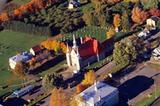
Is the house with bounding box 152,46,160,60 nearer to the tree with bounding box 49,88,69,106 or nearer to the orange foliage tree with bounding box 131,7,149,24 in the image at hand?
the orange foliage tree with bounding box 131,7,149,24

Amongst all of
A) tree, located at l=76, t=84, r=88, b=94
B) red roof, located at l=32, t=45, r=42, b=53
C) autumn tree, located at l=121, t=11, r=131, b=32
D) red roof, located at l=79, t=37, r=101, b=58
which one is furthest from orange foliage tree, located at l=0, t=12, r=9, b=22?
tree, located at l=76, t=84, r=88, b=94

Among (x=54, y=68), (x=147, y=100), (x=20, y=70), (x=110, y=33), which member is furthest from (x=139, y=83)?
(x=20, y=70)

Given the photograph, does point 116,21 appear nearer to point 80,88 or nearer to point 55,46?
point 55,46

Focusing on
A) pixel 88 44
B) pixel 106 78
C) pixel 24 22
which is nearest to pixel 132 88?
pixel 106 78

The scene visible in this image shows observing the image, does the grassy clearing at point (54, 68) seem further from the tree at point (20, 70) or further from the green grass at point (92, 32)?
the green grass at point (92, 32)

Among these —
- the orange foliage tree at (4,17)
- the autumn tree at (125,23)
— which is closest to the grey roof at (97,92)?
the autumn tree at (125,23)
